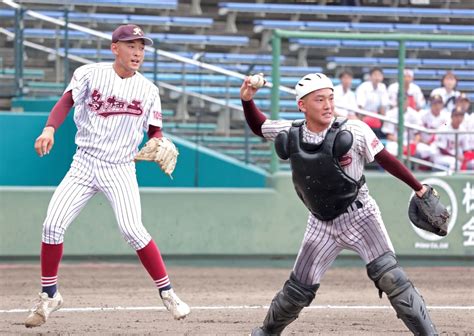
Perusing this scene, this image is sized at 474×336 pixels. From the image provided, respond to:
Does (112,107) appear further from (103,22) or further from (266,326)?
(103,22)

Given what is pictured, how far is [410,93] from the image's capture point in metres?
12.8

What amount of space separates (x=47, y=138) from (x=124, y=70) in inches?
34.5

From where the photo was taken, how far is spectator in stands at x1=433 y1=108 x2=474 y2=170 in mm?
12688

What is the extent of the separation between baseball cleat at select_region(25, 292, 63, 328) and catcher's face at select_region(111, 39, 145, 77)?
1.69 meters

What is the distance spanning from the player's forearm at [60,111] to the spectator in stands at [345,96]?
17.3ft

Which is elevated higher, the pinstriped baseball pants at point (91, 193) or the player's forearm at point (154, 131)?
the player's forearm at point (154, 131)

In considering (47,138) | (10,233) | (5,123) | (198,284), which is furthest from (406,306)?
(5,123)

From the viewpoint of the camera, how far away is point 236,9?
→ 1906 centimetres

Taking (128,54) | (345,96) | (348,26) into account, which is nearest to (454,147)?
(345,96)

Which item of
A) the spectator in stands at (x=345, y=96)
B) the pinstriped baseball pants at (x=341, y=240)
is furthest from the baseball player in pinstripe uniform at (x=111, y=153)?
the spectator in stands at (x=345, y=96)

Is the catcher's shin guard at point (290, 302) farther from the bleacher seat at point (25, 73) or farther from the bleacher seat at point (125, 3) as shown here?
the bleacher seat at point (125, 3)

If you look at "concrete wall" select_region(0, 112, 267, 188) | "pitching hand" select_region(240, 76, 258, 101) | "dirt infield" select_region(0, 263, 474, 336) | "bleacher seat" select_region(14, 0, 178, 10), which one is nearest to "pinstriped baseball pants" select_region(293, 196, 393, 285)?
"pitching hand" select_region(240, 76, 258, 101)

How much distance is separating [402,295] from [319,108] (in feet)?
3.95

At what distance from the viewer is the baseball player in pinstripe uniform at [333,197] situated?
20.9 feet
